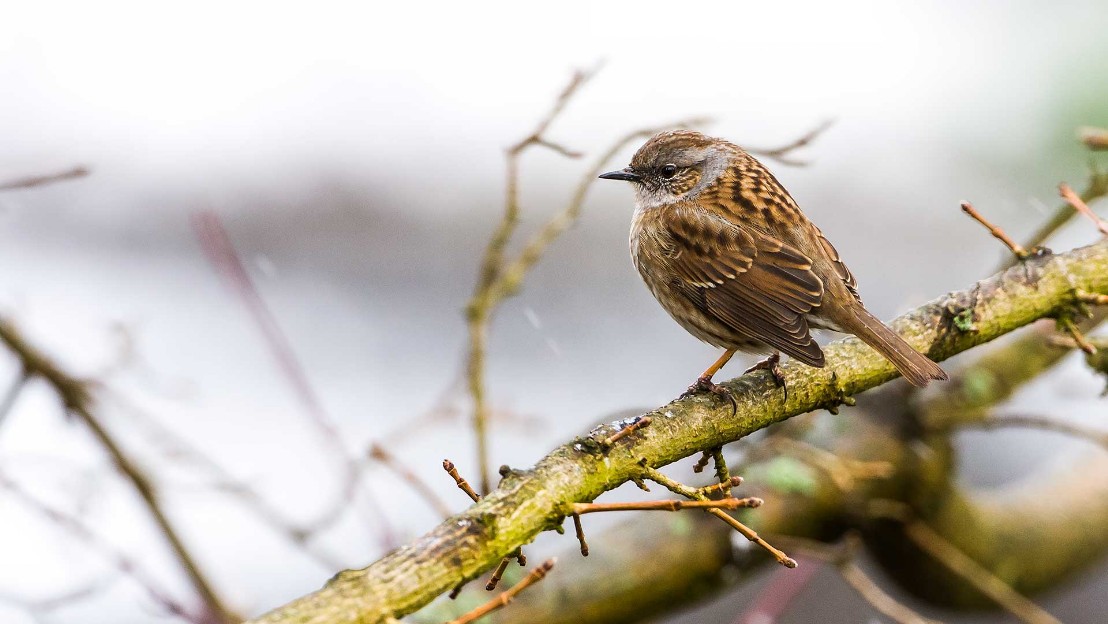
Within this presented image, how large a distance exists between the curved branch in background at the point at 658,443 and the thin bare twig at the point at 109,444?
1.66m

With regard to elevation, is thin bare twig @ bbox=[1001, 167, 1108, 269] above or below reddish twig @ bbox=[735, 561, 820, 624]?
above

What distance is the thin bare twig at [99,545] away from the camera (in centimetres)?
297

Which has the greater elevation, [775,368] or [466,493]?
[466,493]

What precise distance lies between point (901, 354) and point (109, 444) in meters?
2.46

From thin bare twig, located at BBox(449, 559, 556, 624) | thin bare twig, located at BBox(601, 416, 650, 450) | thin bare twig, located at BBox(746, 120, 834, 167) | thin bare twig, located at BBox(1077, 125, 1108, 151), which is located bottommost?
thin bare twig, located at BBox(449, 559, 556, 624)

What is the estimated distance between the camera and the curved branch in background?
1.98 m

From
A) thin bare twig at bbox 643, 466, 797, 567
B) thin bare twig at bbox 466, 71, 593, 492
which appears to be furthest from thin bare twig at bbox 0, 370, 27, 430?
thin bare twig at bbox 643, 466, 797, 567

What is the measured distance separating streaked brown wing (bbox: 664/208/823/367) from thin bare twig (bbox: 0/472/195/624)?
193 cm

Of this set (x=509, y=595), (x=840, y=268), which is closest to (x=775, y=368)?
(x=840, y=268)

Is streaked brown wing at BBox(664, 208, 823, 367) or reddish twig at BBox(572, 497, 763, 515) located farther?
streaked brown wing at BBox(664, 208, 823, 367)

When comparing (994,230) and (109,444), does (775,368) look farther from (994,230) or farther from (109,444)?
(109,444)

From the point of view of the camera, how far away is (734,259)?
3.71 meters

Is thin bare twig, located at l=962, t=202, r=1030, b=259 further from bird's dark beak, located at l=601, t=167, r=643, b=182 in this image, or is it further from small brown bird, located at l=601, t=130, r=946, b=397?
bird's dark beak, located at l=601, t=167, r=643, b=182

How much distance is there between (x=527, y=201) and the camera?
7863mm
